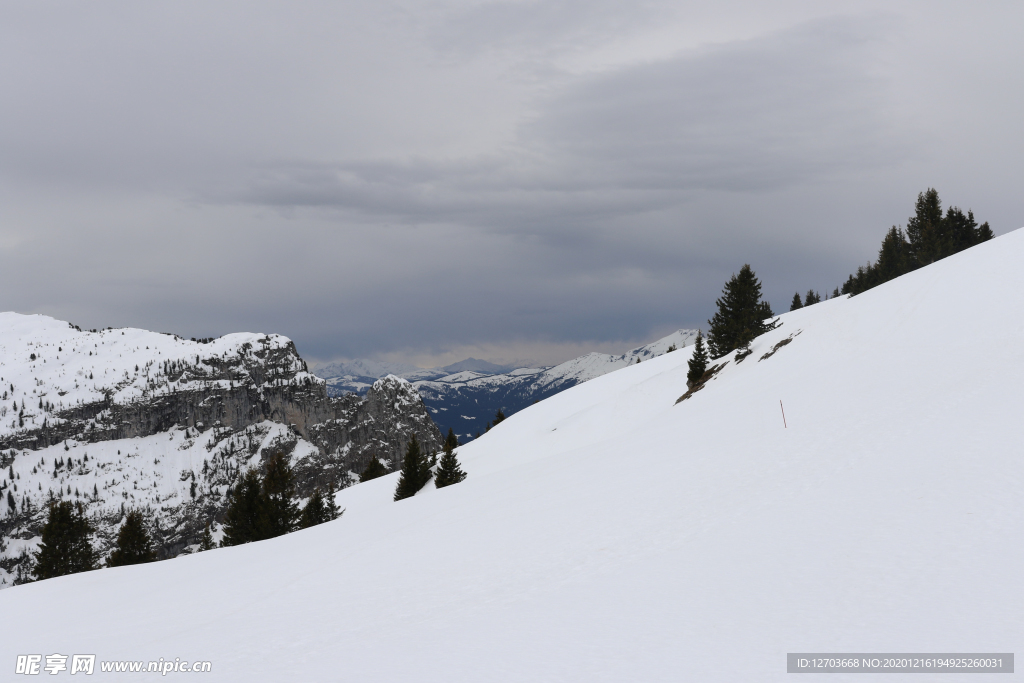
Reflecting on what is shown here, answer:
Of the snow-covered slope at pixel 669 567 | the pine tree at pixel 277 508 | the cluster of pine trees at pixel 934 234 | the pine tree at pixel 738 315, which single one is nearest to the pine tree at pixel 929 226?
the cluster of pine trees at pixel 934 234

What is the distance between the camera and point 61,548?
155ft

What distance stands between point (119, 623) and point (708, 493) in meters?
16.3

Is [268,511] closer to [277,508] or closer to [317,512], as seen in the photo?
[277,508]

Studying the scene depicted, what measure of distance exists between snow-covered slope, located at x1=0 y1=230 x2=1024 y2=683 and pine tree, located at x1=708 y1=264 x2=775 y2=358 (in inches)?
954

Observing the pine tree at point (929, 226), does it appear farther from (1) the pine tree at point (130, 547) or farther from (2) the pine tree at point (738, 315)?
(1) the pine tree at point (130, 547)

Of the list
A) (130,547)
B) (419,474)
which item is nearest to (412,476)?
(419,474)

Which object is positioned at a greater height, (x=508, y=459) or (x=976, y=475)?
(x=976, y=475)

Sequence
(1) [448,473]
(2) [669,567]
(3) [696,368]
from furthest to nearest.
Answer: (3) [696,368]
(1) [448,473]
(2) [669,567]

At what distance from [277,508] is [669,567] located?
42.9m

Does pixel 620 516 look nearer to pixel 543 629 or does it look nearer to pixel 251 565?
pixel 543 629

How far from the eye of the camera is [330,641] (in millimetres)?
10336

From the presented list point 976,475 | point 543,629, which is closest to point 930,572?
point 976,475

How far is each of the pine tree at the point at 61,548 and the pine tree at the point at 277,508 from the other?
16309 millimetres

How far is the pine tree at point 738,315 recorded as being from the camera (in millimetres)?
51438
